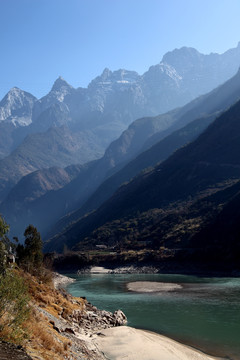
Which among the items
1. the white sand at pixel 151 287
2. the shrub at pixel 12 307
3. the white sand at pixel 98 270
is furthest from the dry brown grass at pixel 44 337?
the white sand at pixel 98 270

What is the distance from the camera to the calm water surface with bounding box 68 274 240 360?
36906mm

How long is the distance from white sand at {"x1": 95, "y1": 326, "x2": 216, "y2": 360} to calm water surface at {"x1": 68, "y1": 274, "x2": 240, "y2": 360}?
2.54 metres

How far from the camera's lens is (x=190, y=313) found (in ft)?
166

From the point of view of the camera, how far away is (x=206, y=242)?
128625 mm

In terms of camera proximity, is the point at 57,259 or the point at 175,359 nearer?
the point at 175,359

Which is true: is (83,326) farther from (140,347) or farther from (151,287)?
(151,287)

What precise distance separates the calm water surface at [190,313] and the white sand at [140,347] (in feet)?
8.33

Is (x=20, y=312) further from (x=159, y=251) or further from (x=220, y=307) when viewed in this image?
(x=159, y=251)

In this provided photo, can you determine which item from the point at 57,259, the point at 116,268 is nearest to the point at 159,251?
the point at 116,268

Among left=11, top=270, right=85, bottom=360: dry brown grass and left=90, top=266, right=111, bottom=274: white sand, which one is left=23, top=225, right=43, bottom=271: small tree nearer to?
left=11, top=270, right=85, bottom=360: dry brown grass

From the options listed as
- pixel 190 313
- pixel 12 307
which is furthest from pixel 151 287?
pixel 12 307

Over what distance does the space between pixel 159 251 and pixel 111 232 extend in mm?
60038

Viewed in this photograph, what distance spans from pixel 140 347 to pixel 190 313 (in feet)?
63.5

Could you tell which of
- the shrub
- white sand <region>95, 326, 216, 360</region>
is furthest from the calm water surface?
the shrub
